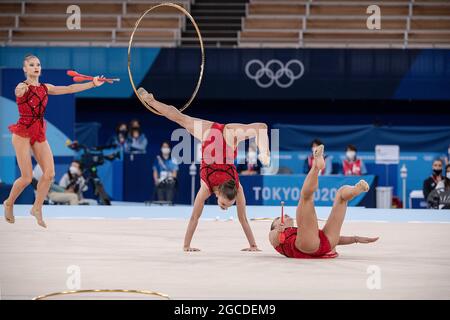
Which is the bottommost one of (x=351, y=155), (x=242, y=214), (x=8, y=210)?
(x=8, y=210)

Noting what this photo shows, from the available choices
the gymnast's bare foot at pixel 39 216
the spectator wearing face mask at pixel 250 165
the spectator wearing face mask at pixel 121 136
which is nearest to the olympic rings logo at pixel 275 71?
the spectator wearing face mask at pixel 250 165

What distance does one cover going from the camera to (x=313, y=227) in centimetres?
635

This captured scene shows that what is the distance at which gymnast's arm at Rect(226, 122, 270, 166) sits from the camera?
6848 mm

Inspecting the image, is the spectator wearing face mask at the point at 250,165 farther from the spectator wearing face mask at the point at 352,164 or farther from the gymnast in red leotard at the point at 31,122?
the gymnast in red leotard at the point at 31,122

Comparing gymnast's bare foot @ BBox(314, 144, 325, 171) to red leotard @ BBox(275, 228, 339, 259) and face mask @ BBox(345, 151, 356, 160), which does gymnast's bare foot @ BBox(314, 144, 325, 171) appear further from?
face mask @ BBox(345, 151, 356, 160)

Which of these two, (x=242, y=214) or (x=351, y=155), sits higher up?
(x=351, y=155)

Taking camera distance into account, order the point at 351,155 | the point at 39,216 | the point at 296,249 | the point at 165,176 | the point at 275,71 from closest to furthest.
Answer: the point at 296,249
the point at 39,216
the point at 351,155
the point at 165,176
the point at 275,71

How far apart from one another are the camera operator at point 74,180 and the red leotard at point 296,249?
26.8 ft

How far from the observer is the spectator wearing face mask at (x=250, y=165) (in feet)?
49.1

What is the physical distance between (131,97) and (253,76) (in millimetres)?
2449

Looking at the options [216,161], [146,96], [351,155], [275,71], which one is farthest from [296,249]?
[275,71]

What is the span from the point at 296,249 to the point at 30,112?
3.43 metres

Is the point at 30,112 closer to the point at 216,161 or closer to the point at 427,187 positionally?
the point at 216,161

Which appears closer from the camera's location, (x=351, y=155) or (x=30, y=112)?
(x=30, y=112)
